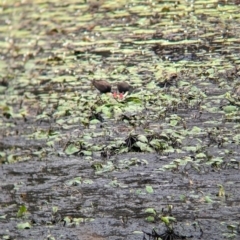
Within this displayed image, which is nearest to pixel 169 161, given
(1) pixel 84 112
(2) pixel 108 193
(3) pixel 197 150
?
(3) pixel 197 150

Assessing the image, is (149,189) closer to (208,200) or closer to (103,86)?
(208,200)

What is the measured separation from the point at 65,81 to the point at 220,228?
435 centimetres

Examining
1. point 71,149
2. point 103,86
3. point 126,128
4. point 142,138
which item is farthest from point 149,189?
point 103,86

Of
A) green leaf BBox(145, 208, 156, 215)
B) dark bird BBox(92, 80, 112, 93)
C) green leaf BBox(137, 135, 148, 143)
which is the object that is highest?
green leaf BBox(145, 208, 156, 215)

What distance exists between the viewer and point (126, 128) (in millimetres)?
7254

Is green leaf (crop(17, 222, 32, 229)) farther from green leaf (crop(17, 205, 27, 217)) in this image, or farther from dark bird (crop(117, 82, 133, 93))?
dark bird (crop(117, 82, 133, 93))

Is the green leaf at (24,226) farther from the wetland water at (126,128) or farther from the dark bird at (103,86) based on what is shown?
the dark bird at (103,86)

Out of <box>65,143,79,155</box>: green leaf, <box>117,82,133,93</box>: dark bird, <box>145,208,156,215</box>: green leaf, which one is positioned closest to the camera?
<box>145,208,156,215</box>: green leaf

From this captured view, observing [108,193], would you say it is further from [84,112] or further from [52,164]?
[84,112]

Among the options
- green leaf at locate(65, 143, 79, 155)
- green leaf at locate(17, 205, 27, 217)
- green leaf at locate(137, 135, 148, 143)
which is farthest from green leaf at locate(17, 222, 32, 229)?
green leaf at locate(137, 135, 148, 143)

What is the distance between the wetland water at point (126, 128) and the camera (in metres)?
5.50

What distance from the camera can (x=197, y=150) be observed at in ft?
20.9

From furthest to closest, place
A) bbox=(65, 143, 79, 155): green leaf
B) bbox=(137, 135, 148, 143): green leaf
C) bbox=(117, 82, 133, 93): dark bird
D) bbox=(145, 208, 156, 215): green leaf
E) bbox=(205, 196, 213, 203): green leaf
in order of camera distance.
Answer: bbox=(117, 82, 133, 93): dark bird
bbox=(65, 143, 79, 155): green leaf
bbox=(137, 135, 148, 143): green leaf
bbox=(205, 196, 213, 203): green leaf
bbox=(145, 208, 156, 215): green leaf

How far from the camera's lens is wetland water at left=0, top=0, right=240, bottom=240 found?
5.50 metres
